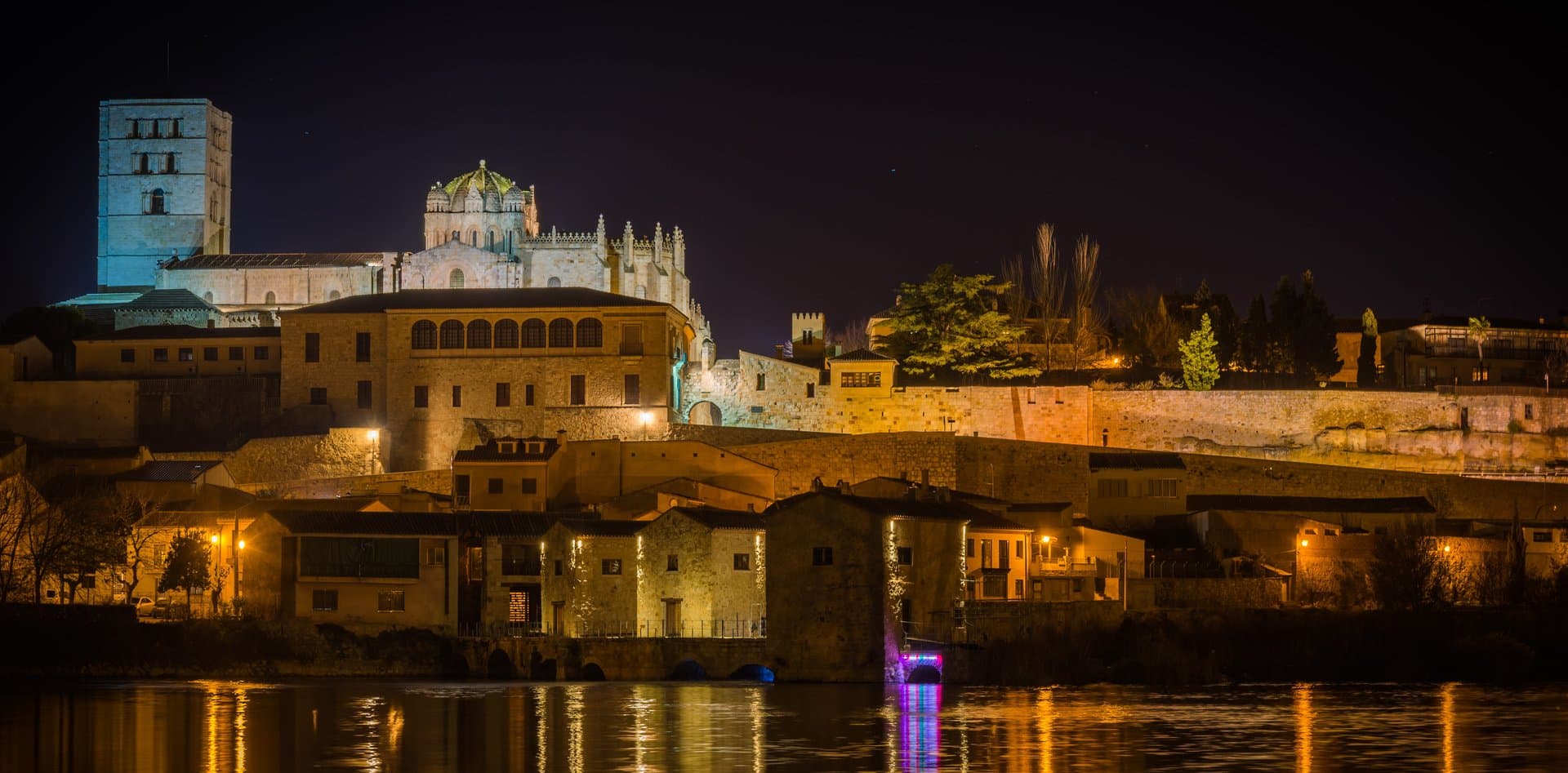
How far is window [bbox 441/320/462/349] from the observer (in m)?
60.9

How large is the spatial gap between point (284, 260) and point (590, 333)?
28.7 m

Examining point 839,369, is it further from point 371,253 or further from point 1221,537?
point 371,253

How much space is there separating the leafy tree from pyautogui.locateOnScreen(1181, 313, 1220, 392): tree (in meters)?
5.11

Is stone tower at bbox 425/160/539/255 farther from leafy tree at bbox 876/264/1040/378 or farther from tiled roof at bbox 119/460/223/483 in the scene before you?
tiled roof at bbox 119/460/223/483

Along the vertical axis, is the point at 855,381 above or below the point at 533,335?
below

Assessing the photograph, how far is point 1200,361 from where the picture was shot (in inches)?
2527

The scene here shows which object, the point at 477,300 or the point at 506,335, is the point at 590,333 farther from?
the point at 477,300

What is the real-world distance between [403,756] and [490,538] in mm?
14263

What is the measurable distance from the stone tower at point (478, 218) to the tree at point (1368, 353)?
3355 centimetres

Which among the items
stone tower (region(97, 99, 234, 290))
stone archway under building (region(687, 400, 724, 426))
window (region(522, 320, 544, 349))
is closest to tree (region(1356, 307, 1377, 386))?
stone archway under building (region(687, 400, 724, 426))

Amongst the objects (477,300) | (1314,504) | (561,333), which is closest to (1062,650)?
(1314,504)

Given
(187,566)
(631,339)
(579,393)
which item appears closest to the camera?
(187,566)

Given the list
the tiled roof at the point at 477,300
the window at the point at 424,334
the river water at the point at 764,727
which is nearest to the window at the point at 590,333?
the tiled roof at the point at 477,300

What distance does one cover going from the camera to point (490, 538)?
4428cm
